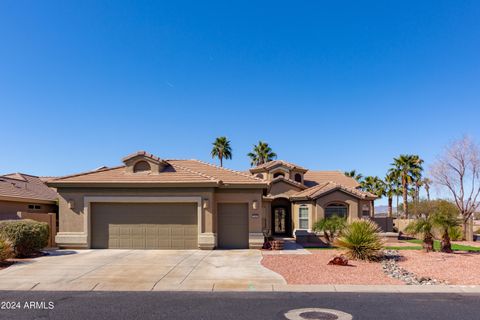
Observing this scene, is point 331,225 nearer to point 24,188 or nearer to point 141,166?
point 141,166

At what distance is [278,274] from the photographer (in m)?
12.4

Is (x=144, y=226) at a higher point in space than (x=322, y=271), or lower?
higher

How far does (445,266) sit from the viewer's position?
13.7 meters

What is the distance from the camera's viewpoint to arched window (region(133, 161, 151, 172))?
2036 centimetres

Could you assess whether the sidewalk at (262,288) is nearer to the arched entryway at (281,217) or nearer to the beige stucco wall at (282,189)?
the arched entryway at (281,217)

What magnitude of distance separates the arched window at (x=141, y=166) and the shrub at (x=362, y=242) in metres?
10.0

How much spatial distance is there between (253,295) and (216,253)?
7942 mm

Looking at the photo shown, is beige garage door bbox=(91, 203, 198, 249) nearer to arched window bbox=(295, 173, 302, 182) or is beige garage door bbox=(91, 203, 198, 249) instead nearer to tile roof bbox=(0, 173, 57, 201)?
tile roof bbox=(0, 173, 57, 201)

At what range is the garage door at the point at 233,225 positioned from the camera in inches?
782

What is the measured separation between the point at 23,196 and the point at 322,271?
17851 millimetres

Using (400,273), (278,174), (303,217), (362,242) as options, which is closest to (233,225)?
(362,242)

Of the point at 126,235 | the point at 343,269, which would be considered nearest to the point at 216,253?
the point at 126,235

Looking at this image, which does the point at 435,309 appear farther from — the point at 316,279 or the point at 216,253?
the point at 216,253

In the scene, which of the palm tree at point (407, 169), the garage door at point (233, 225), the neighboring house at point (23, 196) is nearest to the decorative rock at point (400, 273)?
the garage door at point (233, 225)
